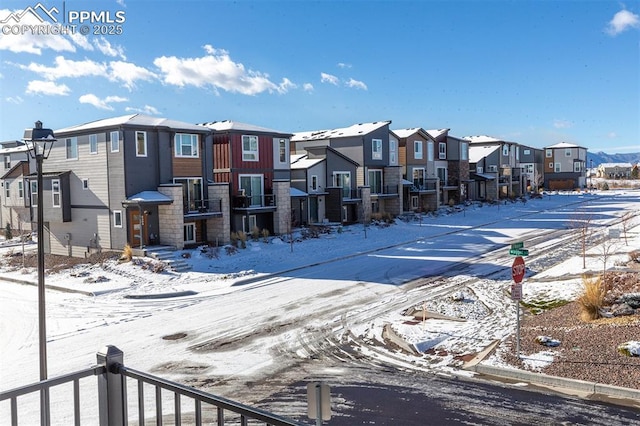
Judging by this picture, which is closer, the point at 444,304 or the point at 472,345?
the point at 472,345

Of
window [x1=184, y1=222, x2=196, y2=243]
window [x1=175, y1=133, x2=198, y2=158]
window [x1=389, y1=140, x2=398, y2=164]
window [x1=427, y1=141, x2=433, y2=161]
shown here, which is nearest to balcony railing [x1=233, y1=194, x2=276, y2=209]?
window [x1=184, y1=222, x2=196, y2=243]

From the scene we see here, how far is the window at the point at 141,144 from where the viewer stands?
103 ft

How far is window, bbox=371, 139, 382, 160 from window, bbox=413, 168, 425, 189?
7956 millimetres

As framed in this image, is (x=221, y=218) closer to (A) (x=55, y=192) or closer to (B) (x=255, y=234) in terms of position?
(B) (x=255, y=234)

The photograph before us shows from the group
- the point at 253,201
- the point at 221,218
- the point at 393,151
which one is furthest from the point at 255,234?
the point at 393,151

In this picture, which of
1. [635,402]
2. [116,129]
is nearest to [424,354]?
[635,402]

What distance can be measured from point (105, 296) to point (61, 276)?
5.82m

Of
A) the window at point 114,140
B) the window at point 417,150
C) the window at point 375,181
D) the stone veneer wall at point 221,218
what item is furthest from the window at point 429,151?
the window at point 114,140

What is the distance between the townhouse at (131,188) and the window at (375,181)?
806 inches

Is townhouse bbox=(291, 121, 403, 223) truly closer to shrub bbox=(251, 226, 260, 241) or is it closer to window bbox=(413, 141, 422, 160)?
window bbox=(413, 141, 422, 160)

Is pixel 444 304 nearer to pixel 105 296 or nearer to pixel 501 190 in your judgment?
pixel 105 296

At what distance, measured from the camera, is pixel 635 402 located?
34.7ft

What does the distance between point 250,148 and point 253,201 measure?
3.80 metres

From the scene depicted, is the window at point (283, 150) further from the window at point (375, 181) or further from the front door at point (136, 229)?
the window at point (375, 181)
